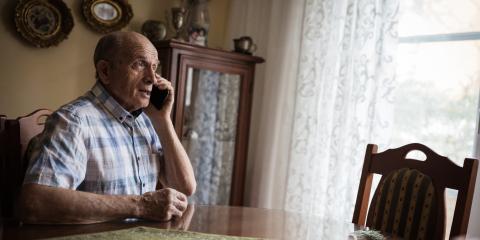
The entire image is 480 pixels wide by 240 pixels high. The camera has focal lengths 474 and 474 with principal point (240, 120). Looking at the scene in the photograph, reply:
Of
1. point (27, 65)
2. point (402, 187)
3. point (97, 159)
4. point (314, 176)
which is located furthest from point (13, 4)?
point (402, 187)

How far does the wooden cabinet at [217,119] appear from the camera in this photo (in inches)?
116

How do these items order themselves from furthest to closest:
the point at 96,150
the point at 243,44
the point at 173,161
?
the point at 243,44
the point at 173,161
the point at 96,150

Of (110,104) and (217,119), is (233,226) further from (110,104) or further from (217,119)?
(217,119)

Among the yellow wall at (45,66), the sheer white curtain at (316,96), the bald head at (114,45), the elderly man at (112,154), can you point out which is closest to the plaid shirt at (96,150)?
the elderly man at (112,154)

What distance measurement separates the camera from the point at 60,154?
1.35m

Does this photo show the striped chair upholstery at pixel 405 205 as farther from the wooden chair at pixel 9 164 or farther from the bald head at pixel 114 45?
the wooden chair at pixel 9 164

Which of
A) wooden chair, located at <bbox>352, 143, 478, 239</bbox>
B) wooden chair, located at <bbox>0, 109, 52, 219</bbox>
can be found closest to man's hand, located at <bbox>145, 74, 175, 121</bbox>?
wooden chair, located at <bbox>0, 109, 52, 219</bbox>

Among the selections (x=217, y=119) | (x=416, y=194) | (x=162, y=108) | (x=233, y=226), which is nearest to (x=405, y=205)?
(x=416, y=194)

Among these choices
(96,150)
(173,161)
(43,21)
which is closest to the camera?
(96,150)

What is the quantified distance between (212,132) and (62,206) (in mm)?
1891

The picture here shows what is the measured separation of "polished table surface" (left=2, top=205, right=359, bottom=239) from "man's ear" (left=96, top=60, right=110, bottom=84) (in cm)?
54

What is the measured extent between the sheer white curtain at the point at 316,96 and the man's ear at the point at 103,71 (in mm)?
1559

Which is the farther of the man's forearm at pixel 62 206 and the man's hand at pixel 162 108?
the man's hand at pixel 162 108

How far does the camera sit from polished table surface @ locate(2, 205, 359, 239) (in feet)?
4.02
